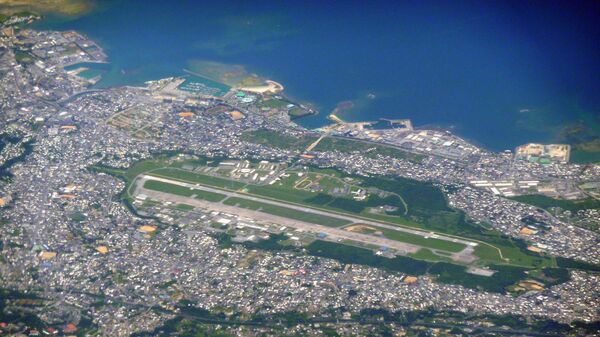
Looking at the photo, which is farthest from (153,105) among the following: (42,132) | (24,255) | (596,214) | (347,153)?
(596,214)

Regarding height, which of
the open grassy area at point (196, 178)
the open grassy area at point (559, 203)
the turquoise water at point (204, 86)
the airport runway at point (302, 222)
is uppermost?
the turquoise water at point (204, 86)

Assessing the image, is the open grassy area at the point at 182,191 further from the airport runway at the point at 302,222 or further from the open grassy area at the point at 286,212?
the open grassy area at the point at 286,212

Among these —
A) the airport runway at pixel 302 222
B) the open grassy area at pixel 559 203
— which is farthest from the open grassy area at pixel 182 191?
the open grassy area at pixel 559 203

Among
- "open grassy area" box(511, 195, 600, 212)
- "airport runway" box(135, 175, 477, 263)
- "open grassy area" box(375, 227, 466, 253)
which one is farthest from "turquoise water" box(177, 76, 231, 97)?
"open grassy area" box(511, 195, 600, 212)

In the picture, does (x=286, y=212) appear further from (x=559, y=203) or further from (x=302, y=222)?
(x=559, y=203)

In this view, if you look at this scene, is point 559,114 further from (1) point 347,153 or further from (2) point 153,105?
(2) point 153,105

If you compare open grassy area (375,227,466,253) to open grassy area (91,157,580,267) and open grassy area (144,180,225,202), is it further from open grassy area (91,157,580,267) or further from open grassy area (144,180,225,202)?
open grassy area (144,180,225,202)
